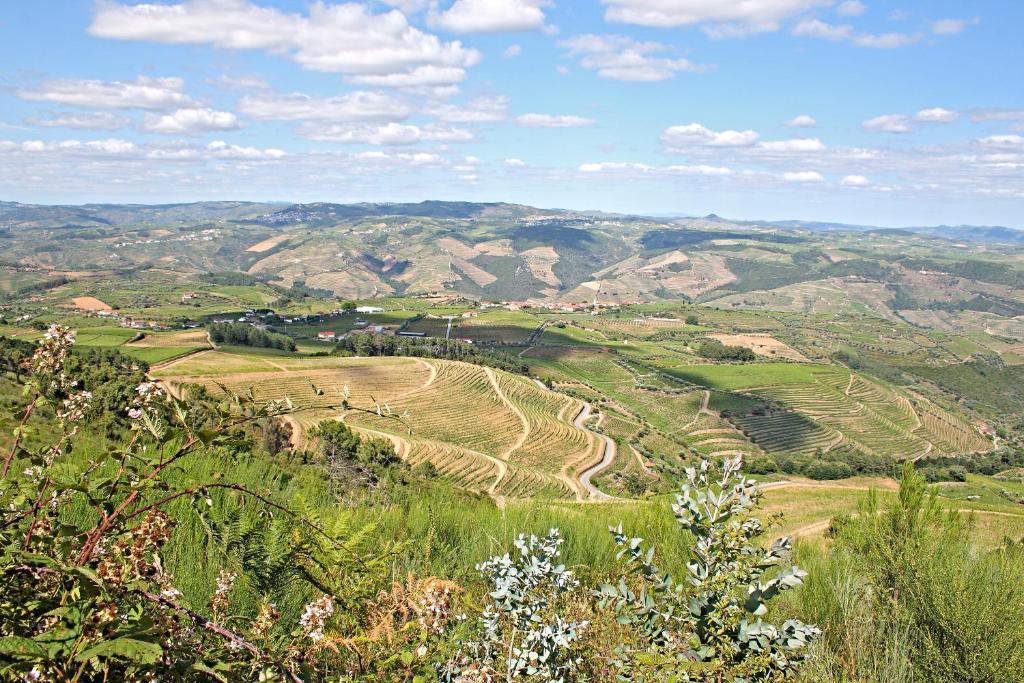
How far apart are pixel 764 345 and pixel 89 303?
163475 millimetres

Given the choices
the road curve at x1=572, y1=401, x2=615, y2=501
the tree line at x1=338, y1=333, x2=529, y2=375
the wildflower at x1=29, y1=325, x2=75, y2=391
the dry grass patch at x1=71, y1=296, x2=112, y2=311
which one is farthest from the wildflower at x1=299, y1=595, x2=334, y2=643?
the dry grass patch at x1=71, y1=296, x2=112, y2=311

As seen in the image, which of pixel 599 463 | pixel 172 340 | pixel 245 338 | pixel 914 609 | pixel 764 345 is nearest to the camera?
pixel 914 609

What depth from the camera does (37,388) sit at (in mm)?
1945

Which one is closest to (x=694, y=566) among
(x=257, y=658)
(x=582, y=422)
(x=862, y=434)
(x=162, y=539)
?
(x=257, y=658)

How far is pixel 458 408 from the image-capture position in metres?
80.3

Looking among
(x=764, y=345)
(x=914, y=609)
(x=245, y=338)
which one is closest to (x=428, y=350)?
(x=245, y=338)

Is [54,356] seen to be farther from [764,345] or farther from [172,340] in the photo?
[764,345]

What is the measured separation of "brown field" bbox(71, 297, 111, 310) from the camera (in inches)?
5948

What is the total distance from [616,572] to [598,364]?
130m

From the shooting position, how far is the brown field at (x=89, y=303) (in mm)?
151075

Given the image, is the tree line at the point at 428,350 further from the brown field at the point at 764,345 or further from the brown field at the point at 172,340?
the brown field at the point at 764,345

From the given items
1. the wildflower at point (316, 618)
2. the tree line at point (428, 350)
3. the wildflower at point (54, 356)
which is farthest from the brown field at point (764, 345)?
the wildflower at point (54, 356)

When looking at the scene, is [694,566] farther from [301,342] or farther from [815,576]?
[301,342]

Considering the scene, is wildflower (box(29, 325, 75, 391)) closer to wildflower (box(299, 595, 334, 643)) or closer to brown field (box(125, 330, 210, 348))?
wildflower (box(299, 595, 334, 643))
